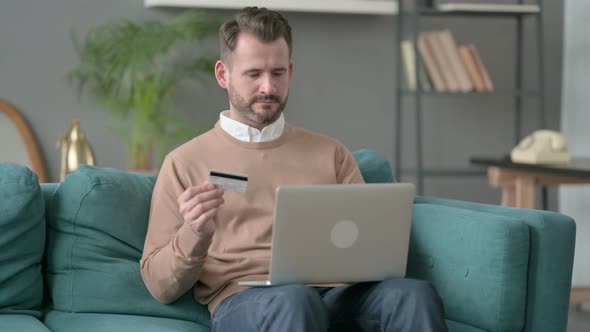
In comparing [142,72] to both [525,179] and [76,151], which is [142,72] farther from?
[525,179]

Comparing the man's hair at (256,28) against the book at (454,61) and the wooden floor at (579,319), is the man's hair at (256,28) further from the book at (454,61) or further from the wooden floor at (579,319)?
the book at (454,61)

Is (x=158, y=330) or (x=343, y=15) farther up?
(x=343, y=15)

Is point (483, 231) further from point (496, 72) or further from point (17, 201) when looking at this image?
point (496, 72)

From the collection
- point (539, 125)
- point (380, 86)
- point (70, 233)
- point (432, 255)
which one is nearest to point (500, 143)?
point (539, 125)

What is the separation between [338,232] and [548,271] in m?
0.53

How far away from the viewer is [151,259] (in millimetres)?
1996

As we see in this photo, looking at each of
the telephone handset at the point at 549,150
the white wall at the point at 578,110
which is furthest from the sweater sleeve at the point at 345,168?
the white wall at the point at 578,110

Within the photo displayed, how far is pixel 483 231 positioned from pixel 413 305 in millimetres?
318

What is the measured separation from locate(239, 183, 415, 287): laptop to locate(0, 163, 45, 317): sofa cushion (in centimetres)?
55

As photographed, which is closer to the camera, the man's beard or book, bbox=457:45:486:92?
the man's beard

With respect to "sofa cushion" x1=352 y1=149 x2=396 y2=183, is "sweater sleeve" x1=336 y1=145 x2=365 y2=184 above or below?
above

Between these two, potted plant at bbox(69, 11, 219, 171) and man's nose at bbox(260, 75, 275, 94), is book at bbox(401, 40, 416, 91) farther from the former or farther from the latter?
man's nose at bbox(260, 75, 275, 94)

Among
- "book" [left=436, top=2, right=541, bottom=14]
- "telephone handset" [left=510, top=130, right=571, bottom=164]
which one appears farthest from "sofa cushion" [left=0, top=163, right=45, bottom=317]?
"book" [left=436, top=2, right=541, bottom=14]

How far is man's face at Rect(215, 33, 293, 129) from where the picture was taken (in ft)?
6.81
